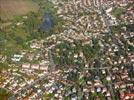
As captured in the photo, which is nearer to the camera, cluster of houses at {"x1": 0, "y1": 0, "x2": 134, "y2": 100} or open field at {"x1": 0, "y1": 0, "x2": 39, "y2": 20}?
cluster of houses at {"x1": 0, "y1": 0, "x2": 134, "y2": 100}

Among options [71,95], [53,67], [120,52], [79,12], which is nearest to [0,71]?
[53,67]

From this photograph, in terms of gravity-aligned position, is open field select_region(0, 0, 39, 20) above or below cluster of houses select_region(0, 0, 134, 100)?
above

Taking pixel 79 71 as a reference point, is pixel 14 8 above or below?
above

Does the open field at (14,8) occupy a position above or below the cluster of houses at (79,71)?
above

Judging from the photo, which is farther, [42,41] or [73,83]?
[42,41]

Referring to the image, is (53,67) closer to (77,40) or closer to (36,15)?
(77,40)

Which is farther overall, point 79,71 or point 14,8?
point 14,8

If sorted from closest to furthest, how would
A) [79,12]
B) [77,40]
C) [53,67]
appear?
[53,67], [77,40], [79,12]

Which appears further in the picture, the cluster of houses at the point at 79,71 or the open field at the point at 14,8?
the open field at the point at 14,8
